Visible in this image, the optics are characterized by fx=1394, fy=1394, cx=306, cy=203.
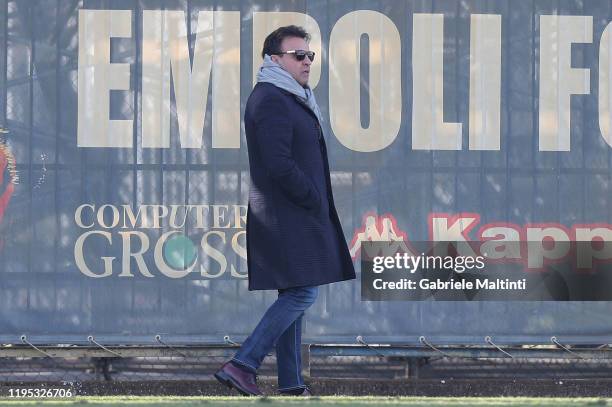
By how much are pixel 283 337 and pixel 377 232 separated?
186 cm

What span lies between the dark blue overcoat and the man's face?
126 millimetres

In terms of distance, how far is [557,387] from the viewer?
8.70 meters

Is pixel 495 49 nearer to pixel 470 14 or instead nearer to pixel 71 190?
pixel 470 14

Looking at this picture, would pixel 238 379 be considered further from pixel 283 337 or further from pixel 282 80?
pixel 282 80

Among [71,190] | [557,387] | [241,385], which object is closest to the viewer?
[241,385]

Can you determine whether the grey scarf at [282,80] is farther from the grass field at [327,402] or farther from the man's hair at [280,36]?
the grass field at [327,402]

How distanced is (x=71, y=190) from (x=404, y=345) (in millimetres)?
2160

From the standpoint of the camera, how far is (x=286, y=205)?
634 centimetres

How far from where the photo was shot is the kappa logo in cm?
816

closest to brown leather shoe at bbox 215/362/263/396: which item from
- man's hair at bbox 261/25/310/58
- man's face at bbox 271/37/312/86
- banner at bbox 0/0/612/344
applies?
man's face at bbox 271/37/312/86

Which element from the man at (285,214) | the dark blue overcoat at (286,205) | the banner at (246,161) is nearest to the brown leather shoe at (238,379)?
the man at (285,214)

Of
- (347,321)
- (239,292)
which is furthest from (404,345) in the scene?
(239,292)

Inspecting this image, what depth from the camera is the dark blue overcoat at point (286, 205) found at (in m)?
6.27

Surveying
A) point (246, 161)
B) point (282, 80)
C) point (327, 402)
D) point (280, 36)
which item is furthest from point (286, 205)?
point (246, 161)
